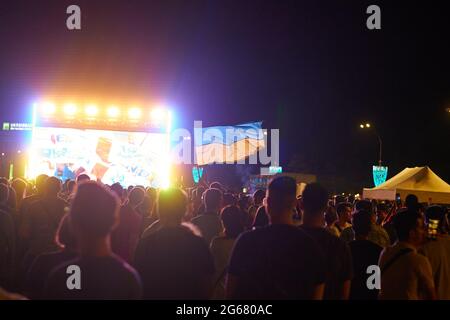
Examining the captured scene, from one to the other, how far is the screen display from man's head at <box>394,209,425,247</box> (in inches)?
501

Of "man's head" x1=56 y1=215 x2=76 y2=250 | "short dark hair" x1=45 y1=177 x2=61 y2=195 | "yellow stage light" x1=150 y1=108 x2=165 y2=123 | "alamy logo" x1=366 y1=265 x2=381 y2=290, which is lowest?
"alamy logo" x1=366 y1=265 x2=381 y2=290

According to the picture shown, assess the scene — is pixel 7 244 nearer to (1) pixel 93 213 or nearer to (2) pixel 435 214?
(1) pixel 93 213

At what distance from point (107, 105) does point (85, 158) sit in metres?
1.95

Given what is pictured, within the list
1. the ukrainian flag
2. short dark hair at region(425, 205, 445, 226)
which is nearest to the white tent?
the ukrainian flag

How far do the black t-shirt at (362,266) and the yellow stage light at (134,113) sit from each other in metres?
13.2

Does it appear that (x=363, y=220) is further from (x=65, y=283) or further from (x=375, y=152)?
(x=375, y=152)

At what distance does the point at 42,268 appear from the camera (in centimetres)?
362

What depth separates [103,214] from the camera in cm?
285

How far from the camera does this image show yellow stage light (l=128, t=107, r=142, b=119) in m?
17.3

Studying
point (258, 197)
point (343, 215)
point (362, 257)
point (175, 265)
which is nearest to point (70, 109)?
point (258, 197)

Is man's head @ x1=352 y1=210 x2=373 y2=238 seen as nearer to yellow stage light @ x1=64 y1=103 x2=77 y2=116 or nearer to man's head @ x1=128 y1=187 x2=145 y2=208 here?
man's head @ x1=128 y1=187 x2=145 y2=208

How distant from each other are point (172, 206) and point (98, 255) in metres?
1.26
